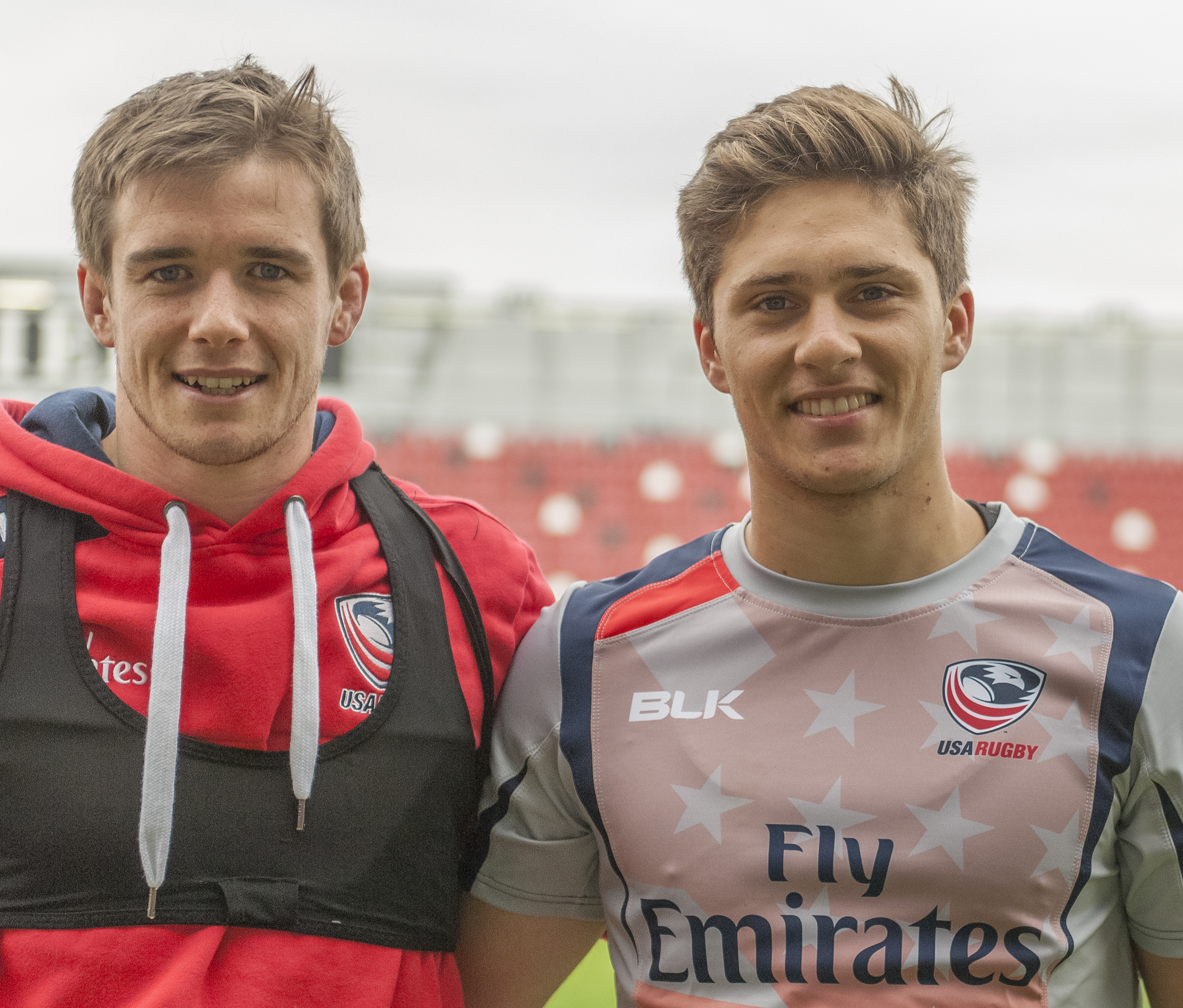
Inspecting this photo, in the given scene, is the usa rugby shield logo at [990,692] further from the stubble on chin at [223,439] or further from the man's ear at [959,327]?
the stubble on chin at [223,439]

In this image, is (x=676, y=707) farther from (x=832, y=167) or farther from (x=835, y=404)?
(x=832, y=167)

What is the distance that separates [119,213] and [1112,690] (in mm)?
1453

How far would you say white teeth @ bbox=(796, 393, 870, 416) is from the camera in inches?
64.7

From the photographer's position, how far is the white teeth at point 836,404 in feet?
5.40

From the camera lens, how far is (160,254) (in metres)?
1.62

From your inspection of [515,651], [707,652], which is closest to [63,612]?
[515,651]

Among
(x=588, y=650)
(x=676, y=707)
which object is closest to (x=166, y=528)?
(x=588, y=650)

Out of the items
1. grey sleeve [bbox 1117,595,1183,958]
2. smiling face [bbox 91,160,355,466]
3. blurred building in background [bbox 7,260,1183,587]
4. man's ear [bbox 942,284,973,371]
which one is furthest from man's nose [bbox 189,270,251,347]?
blurred building in background [bbox 7,260,1183,587]

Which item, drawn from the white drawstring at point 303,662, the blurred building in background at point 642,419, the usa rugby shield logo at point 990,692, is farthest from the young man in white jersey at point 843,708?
the blurred building in background at point 642,419

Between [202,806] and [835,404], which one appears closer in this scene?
[202,806]

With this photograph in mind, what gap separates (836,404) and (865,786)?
50 cm

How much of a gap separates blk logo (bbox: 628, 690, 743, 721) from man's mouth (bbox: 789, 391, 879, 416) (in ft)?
1.29

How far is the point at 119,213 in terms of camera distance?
1.68 m

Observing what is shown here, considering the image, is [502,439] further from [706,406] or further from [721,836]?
[721,836]
